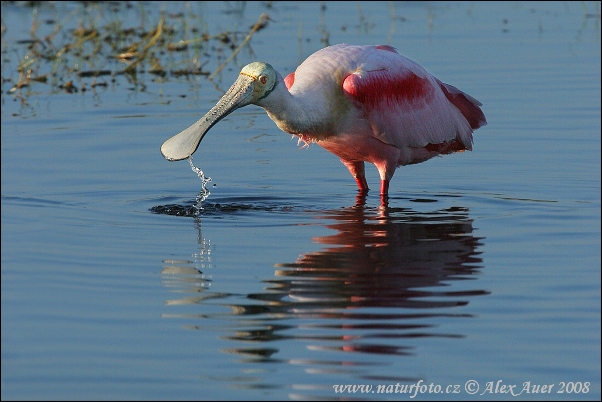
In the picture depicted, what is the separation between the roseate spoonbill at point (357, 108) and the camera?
861 cm

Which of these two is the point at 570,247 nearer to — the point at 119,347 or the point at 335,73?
the point at 335,73

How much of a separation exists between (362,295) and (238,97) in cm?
224

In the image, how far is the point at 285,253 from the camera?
7.76m

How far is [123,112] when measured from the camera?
1286cm

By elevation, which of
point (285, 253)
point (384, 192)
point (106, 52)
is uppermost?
point (106, 52)

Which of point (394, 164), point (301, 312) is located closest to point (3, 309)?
point (301, 312)

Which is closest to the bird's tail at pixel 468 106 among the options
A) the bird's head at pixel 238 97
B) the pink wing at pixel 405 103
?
the pink wing at pixel 405 103

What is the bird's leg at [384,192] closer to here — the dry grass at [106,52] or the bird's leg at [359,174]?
the bird's leg at [359,174]

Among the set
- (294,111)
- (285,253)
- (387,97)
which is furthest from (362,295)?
(387,97)

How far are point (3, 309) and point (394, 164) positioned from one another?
390 cm

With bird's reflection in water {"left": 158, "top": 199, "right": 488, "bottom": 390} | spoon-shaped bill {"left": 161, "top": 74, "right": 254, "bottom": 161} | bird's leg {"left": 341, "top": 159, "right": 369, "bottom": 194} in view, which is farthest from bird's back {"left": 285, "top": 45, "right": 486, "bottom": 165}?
bird's reflection in water {"left": 158, "top": 199, "right": 488, "bottom": 390}

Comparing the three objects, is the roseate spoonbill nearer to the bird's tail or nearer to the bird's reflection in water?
the bird's tail

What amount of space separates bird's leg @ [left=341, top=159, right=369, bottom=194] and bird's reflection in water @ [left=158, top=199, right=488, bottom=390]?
1.11m

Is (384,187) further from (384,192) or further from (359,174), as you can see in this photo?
(359,174)
